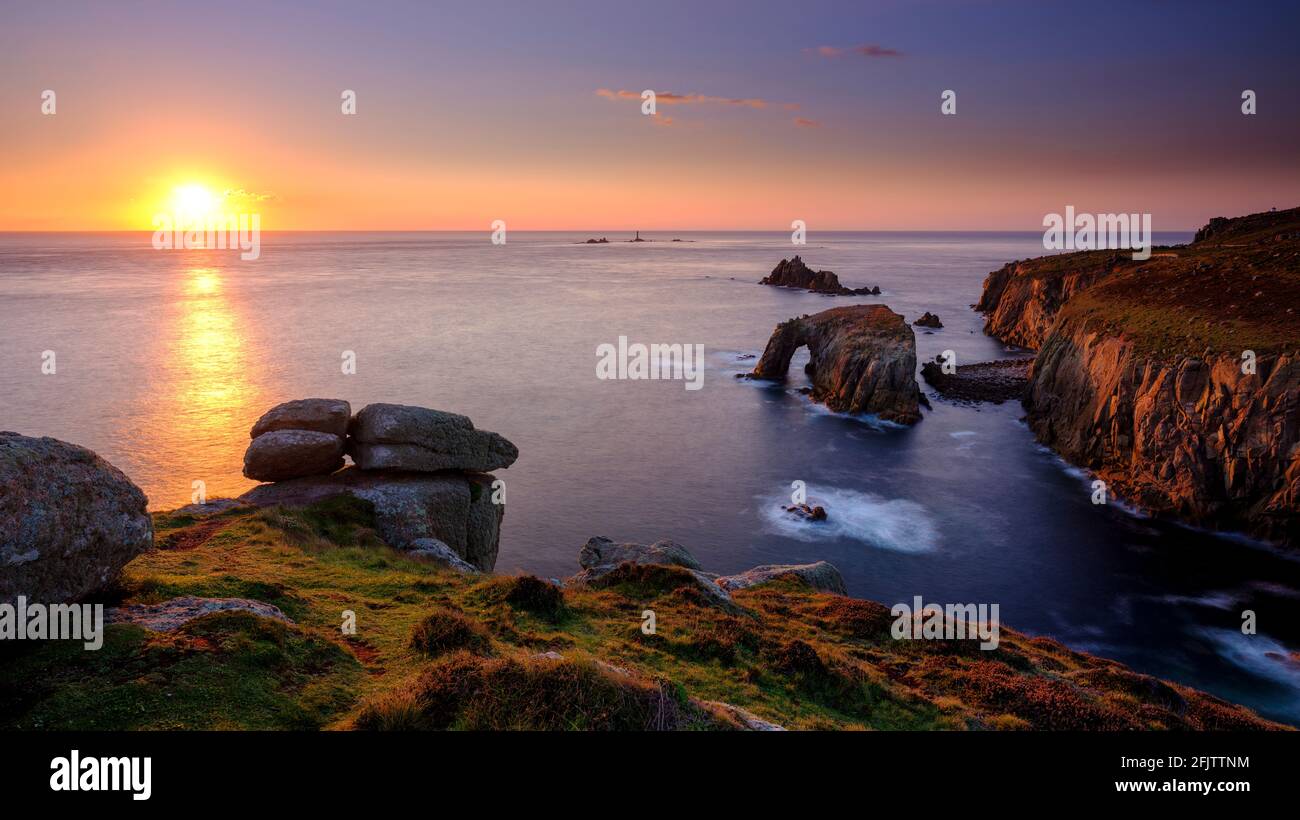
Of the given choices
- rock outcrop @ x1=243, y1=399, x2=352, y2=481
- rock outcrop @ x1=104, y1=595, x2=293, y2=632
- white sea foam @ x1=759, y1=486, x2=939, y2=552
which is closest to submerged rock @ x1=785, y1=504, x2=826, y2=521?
white sea foam @ x1=759, y1=486, x2=939, y2=552

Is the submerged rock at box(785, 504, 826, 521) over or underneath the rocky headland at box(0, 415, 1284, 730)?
underneath

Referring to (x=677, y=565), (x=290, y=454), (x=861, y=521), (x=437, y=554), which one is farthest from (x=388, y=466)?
(x=861, y=521)

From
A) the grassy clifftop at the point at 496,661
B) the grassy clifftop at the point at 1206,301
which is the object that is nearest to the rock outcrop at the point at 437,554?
the grassy clifftop at the point at 496,661

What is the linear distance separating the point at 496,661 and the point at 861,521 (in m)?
44.3

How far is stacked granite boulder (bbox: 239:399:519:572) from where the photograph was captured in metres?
33.8

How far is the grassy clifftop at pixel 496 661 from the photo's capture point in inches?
480

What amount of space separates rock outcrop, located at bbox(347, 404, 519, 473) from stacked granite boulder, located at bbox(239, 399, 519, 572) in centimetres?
5

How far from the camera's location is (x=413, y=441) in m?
35.8

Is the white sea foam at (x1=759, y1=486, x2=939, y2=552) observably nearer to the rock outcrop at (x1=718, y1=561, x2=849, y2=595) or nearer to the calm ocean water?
the calm ocean water

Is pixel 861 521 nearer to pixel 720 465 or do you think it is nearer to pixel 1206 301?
pixel 720 465

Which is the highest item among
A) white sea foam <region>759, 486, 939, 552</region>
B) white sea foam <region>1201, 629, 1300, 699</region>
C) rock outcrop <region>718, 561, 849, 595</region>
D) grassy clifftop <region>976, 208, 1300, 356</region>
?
grassy clifftop <region>976, 208, 1300, 356</region>

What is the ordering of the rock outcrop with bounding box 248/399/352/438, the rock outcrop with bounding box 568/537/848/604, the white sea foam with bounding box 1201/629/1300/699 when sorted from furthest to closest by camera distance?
the rock outcrop with bounding box 248/399/352/438 → the white sea foam with bounding box 1201/629/1300/699 → the rock outcrop with bounding box 568/537/848/604

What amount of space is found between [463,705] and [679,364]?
95.3 meters

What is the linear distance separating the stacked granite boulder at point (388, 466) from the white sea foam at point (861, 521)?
81.8ft
